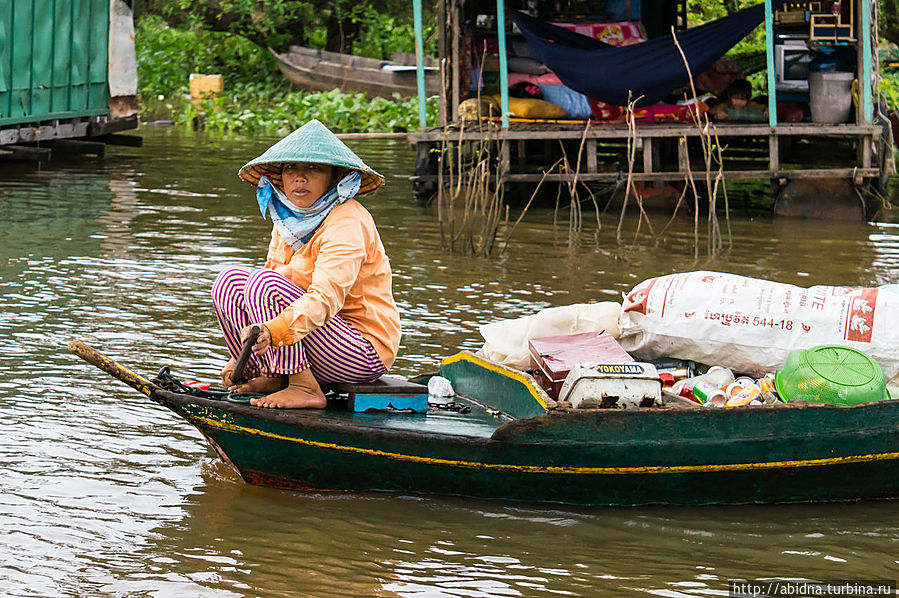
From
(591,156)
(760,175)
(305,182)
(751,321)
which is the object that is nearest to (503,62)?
(591,156)

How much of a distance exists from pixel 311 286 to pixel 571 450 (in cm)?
110

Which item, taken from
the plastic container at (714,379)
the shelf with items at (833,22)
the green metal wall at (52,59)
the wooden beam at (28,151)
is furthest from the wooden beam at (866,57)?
the green metal wall at (52,59)

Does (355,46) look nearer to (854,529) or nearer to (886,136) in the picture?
(886,136)

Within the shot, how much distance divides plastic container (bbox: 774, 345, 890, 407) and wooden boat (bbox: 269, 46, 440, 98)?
1662 cm

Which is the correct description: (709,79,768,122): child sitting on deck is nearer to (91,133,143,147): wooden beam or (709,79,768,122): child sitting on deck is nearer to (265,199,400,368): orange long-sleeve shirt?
(265,199,400,368): orange long-sleeve shirt

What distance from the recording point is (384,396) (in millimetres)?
4496

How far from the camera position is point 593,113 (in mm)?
11312

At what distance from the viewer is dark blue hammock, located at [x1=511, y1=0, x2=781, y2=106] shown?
1030 cm

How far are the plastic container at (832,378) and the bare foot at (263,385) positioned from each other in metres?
1.94

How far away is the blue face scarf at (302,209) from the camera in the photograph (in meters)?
4.40

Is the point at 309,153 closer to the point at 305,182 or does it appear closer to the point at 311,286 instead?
the point at 305,182

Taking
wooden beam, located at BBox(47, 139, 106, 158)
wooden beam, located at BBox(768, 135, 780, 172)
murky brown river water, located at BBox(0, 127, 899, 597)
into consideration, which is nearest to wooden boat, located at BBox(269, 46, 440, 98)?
wooden beam, located at BBox(47, 139, 106, 158)

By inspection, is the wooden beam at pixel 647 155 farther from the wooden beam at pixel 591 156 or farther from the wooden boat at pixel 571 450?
the wooden boat at pixel 571 450

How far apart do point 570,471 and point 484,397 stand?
1.97 ft
